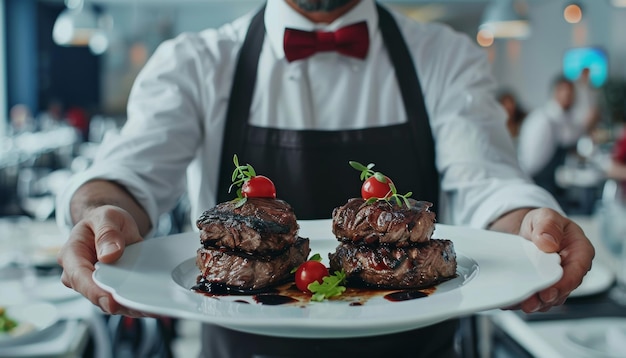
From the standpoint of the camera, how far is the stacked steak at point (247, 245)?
132cm

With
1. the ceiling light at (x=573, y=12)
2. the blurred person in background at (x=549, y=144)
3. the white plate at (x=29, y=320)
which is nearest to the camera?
the white plate at (x=29, y=320)

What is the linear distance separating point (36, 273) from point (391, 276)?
2404mm

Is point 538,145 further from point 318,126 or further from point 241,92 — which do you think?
point 241,92

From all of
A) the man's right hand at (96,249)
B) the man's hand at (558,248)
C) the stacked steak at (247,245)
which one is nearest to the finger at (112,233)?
the man's right hand at (96,249)

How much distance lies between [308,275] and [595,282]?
182 cm

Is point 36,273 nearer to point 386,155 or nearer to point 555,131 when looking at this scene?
point 386,155

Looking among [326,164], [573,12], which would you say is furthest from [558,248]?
[573,12]

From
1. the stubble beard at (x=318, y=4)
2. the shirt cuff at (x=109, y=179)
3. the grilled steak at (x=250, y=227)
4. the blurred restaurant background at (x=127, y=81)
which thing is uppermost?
the stubble beard at (x=318, y=4)

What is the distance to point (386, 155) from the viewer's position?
2.03 meters

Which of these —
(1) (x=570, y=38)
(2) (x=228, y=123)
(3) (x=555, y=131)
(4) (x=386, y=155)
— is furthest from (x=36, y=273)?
(1) (x=570, y=38)

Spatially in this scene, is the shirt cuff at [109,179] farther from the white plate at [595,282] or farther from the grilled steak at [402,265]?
the white plate at [595,282]

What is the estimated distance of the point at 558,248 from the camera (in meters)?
1.34

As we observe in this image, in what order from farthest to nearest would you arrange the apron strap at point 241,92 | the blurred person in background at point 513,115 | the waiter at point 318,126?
the blurred person in background at point 513,115 → the apron strap at point 241,92 → the waiter at point 318,126

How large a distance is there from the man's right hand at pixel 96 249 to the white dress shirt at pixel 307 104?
411 millimetres
